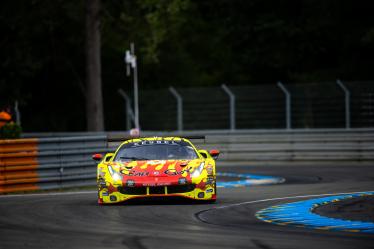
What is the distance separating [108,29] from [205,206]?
29.4 m

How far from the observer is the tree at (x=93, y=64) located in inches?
1222

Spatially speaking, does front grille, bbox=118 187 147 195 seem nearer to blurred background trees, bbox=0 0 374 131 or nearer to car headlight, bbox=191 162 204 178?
car headlight, bbox=191 162 204 178

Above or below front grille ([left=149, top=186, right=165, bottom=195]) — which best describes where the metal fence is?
above

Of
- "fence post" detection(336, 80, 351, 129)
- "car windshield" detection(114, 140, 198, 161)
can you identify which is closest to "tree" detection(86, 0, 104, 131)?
"fence post" detection(336, 80, 351, 129)

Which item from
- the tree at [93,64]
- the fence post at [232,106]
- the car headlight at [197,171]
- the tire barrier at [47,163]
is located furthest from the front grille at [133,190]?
the tree at [93,64]

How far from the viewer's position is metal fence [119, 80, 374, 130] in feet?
96.0

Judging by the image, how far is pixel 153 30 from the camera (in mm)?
44031

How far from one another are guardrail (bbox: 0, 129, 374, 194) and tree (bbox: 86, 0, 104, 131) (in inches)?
77.9

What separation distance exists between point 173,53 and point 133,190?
34.3 m

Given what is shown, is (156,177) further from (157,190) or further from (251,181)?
(251,181)

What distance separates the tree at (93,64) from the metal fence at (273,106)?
222 cm

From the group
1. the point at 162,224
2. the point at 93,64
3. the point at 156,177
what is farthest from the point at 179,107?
the point at 162,224

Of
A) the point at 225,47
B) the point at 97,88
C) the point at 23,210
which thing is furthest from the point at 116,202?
the point at 225,47

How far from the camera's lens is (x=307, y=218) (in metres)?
12.6
